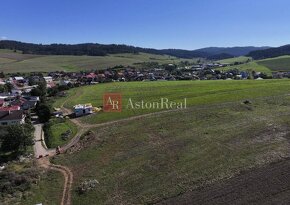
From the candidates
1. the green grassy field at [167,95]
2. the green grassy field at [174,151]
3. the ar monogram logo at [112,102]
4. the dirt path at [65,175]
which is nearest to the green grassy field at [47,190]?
the dirt path at [65,175]

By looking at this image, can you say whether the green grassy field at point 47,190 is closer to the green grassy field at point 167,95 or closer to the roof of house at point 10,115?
the green grassy field at point 167,95

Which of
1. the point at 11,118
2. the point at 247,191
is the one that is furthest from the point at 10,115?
the point at 247,191

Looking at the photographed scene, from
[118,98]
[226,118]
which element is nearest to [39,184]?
[226,118]

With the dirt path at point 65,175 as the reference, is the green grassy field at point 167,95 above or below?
above

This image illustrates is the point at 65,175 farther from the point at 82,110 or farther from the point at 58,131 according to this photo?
the point at 82,110

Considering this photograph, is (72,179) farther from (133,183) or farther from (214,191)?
(214,191)
